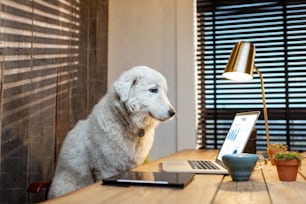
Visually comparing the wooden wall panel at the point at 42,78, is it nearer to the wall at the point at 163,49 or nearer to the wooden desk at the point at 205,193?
the wall at the point at 163,49

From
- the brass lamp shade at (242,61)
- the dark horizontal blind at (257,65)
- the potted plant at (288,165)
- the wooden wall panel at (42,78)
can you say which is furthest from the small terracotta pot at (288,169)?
the dark horizontal blind at (257,65)

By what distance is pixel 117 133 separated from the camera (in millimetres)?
1647

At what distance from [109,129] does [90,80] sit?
1.11 metres

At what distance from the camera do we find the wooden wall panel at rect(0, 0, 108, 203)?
5.96 ft

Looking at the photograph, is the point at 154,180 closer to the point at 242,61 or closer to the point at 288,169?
the point at 288,169

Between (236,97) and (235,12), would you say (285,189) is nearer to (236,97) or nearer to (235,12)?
(236,97)

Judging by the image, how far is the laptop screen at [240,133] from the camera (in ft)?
4.30

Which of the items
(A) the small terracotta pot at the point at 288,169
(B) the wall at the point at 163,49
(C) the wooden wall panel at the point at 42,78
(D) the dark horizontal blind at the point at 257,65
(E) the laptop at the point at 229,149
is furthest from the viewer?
(B) the wall at the point at 163,49

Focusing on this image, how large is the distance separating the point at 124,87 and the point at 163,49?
113 centimetres

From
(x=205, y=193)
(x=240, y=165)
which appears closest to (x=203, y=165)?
(x=240, y=165)

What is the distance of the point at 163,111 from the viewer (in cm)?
168

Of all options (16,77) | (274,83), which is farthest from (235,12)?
(16,77)

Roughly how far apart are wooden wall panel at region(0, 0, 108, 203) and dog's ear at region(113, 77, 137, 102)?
63cm

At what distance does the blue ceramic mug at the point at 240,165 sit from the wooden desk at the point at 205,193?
2cm
